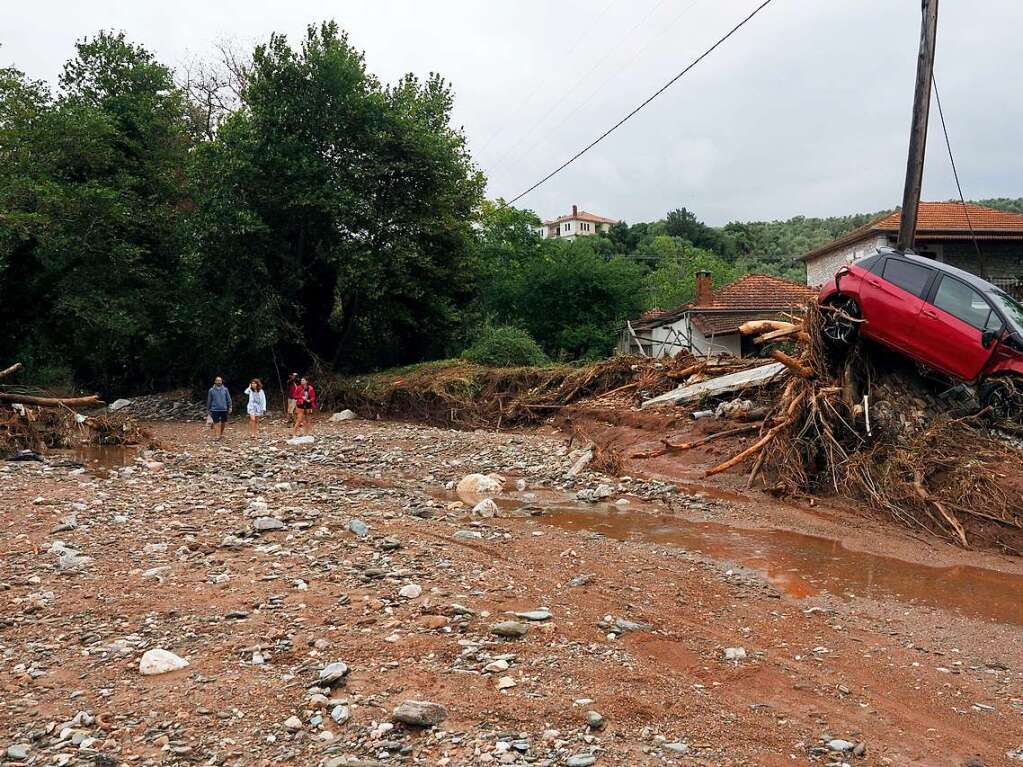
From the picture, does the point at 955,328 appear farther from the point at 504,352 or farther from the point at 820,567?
the point at 504,352

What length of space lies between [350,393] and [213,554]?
17.5 metres

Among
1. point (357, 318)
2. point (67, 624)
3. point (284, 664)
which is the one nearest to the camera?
point (284, 664)

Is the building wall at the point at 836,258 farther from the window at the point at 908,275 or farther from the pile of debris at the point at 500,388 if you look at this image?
the window at the point at 908,275

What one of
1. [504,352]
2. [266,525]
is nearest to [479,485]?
[266,525]

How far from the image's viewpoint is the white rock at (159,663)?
4.45 meters

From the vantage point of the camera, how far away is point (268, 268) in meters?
24.7

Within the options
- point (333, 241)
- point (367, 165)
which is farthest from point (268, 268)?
point (367, 165)

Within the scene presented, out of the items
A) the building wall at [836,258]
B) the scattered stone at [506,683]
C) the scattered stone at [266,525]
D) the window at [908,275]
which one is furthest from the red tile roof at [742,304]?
the scattered stone at [506,683]

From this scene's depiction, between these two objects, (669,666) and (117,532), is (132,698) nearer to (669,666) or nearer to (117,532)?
(669,666)

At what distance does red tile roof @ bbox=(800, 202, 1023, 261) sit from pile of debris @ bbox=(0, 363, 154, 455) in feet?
77.3

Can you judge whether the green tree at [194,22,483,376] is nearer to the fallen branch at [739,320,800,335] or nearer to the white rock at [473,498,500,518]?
the fallen branch at [739,320,800,335]

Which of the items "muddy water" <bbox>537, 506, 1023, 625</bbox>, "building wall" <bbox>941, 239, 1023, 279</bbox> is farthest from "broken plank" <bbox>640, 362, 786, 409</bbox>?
"building wall" <bbox>941, 239, 1023, 279</bbox>

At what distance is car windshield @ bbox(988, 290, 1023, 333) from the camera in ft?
32.6

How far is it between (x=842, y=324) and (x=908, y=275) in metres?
1.18
